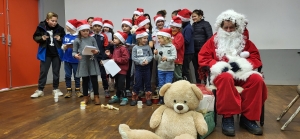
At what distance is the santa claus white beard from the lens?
2.50 meters

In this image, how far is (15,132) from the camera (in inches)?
88.0

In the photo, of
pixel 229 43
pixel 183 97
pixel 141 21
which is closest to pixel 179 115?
pixel 183 97

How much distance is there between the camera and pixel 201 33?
413 cm

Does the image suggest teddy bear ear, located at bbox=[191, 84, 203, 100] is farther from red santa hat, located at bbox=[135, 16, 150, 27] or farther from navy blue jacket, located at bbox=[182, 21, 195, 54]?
red santa hat, located at bbox=[135, 16, 150, 27]

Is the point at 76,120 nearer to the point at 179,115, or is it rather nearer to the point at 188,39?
the point at 179,115

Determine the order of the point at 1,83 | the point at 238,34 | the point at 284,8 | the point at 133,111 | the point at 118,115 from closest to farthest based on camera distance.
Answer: the point at 238,34
the point at 118,115
the point at 133,111
the point at 1,83
the point at 284,8

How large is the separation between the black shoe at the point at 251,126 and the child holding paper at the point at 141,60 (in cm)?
132

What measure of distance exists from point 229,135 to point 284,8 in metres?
4.25

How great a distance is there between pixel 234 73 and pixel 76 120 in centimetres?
157

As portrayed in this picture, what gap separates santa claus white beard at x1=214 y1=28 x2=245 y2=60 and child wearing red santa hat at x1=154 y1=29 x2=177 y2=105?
806mm

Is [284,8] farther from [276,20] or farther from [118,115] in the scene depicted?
[118,115]

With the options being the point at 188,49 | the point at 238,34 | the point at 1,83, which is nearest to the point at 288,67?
the point at 188,49

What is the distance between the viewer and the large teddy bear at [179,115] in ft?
6.08

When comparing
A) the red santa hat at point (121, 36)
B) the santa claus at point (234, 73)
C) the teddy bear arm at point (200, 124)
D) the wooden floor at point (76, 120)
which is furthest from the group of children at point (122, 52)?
the teddy bear arm at point (200, 124)
